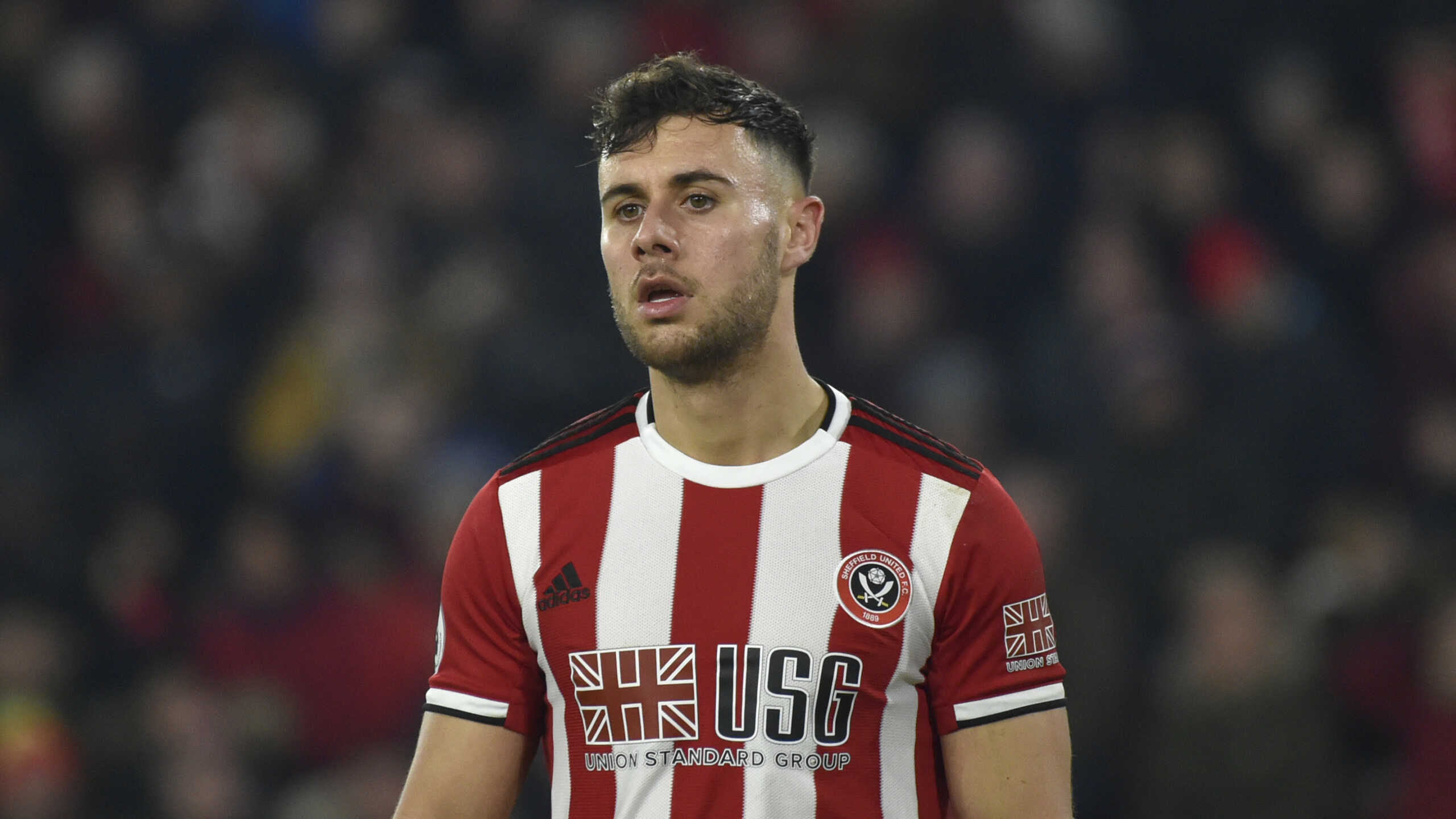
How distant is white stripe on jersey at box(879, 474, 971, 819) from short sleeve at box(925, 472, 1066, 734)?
0.05ft

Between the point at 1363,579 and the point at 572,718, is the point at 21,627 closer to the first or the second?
the point at 572,718

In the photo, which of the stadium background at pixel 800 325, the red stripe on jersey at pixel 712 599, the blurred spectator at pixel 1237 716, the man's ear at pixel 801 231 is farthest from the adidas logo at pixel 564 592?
the blurred spectator at pixel 1237 716

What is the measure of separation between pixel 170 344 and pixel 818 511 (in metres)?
5.37

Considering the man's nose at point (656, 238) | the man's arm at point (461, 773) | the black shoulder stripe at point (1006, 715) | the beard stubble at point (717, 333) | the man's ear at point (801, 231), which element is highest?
the man's ear at point (801, 231)

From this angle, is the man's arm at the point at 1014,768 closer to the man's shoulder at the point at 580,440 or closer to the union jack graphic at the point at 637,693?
the union jack graphic at the point at 637,693

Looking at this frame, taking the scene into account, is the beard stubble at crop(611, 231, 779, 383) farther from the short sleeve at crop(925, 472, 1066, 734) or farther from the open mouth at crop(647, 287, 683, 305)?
the short sleeve at crop(925, 472, 1066, 734)

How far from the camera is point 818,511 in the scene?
9.08ft

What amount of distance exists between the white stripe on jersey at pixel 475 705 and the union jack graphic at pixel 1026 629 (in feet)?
2.75

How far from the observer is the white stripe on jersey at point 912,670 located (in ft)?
8.73

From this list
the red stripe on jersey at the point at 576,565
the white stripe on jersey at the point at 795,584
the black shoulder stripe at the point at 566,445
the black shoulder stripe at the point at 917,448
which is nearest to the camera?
the white stripe on jersey at the point at 795,584

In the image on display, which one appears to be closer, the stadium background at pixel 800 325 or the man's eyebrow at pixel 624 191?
the man's eyebrow at pixel 624 191

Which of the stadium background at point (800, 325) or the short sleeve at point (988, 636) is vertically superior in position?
the stadium background at point (800, 325)

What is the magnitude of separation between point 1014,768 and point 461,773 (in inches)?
35.4

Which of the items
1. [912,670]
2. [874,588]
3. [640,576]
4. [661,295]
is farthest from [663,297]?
[912,670]
